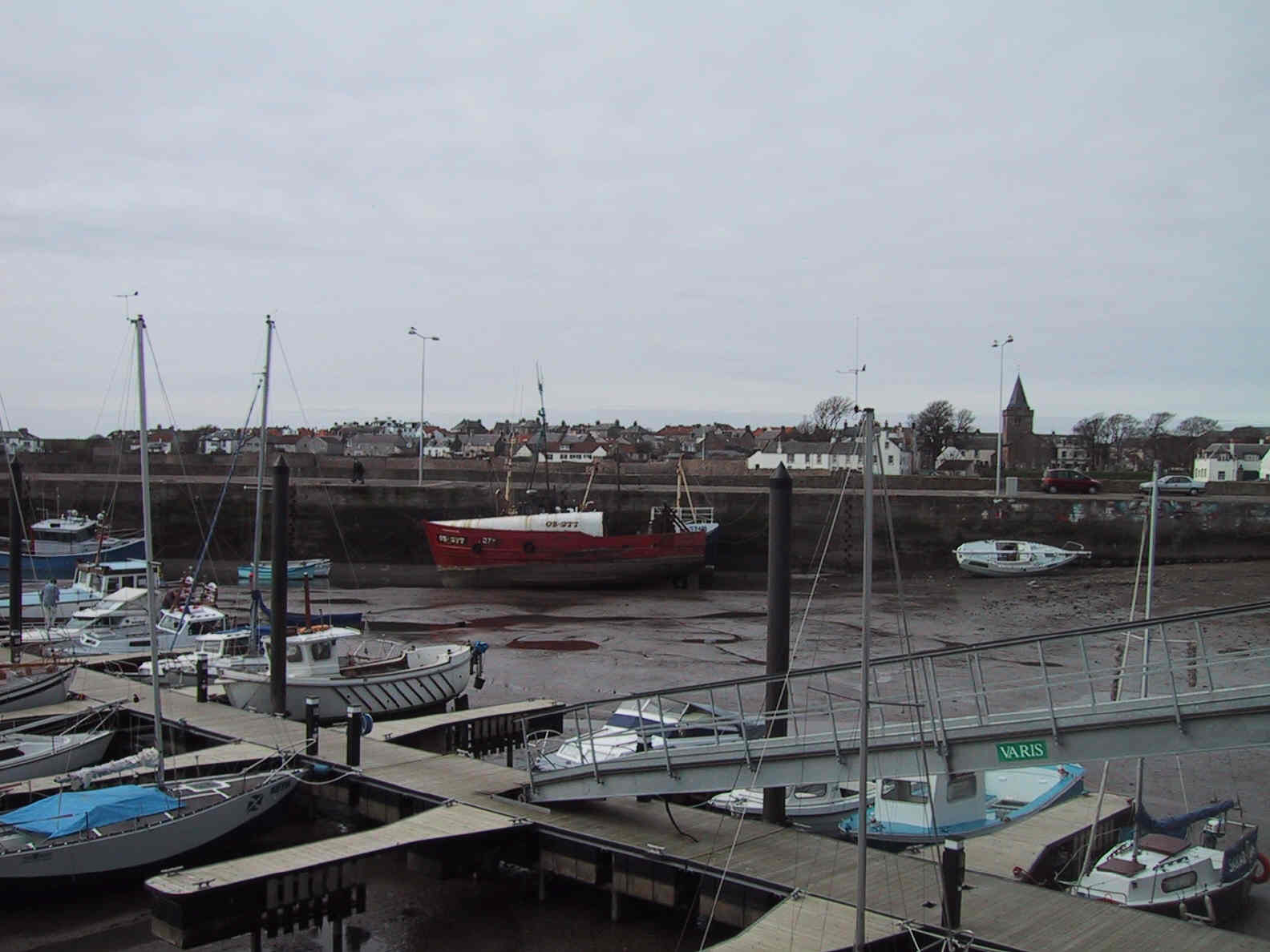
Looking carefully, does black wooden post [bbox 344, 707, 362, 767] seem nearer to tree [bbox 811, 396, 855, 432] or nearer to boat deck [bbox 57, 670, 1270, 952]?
boat deck [bbox 57, 670, 1270, 952]

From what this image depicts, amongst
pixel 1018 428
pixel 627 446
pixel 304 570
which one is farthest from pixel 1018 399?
pixel 304 570

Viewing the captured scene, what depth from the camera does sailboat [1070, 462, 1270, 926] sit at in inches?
470

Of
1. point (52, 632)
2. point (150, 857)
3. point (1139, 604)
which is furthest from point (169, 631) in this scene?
point (1139, 604)

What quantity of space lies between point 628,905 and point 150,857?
608cm

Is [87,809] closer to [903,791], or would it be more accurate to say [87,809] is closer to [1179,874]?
[903,791]

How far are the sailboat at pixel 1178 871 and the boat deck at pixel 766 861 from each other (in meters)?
0.97

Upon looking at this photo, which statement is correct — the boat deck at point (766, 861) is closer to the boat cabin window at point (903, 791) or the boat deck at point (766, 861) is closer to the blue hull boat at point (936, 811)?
the blue hull boat at point (936, 811)

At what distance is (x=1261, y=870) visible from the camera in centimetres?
1362

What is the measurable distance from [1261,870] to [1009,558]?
37.0 meters

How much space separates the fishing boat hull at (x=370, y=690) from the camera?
21.1 metres

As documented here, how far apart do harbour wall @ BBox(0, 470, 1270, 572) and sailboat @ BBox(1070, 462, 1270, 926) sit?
3696 centimetres

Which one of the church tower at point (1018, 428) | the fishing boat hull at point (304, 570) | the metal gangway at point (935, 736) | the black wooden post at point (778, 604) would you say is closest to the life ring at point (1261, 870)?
the metal gangway at point (935, 736)

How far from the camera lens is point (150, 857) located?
13922mm

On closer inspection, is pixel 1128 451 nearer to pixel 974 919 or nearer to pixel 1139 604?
pixel 1139 604
